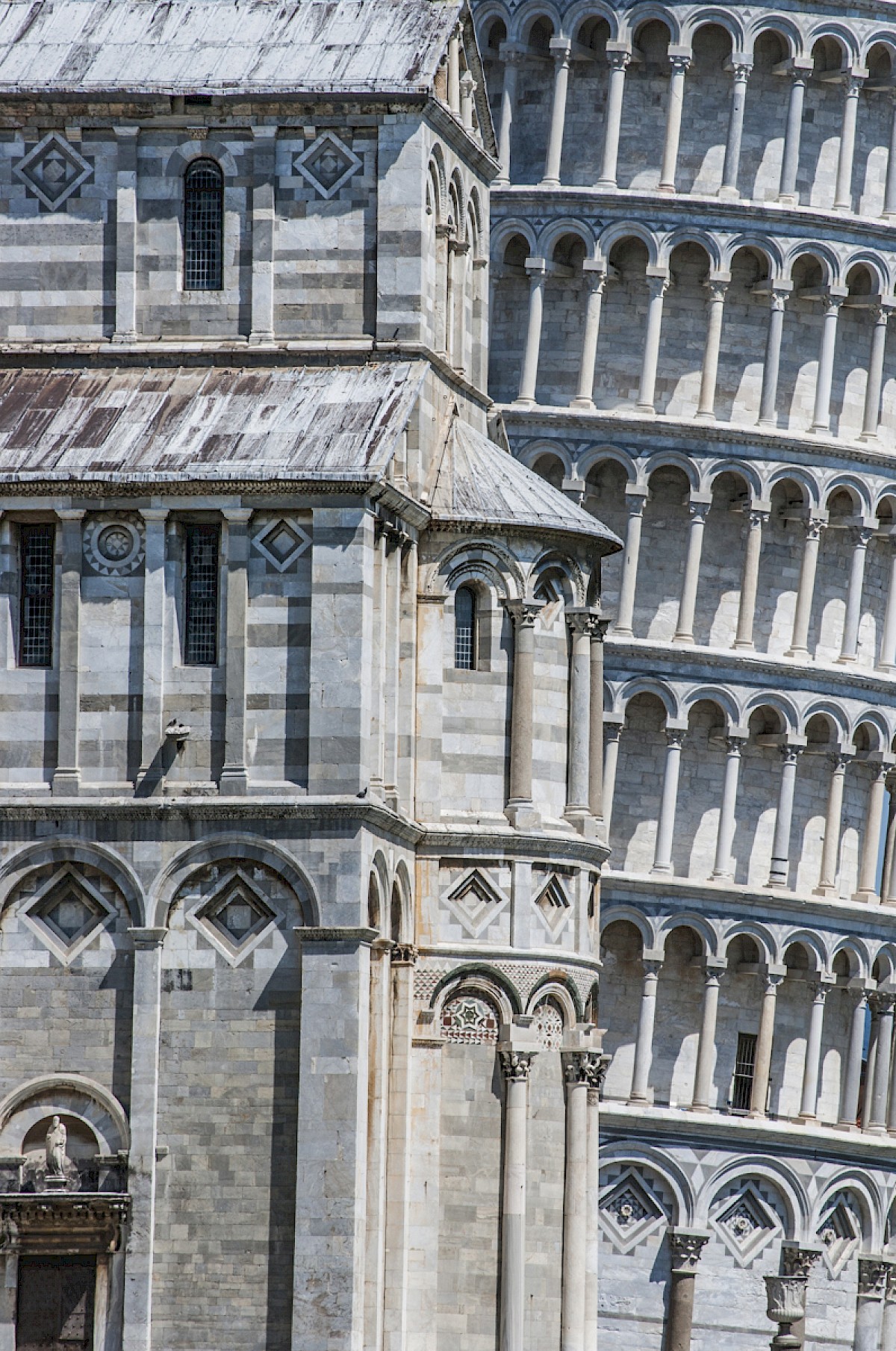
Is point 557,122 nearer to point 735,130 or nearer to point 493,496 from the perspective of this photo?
point 735,130

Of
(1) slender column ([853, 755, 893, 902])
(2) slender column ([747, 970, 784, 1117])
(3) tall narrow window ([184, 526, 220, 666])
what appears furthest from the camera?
(1) slender column ([853, 755, 893, 902])

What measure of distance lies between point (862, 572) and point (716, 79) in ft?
40.2

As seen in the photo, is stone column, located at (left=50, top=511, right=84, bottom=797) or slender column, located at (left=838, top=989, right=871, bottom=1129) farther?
slender column, located at (left=838, top=989, right=871, bottom=1129)

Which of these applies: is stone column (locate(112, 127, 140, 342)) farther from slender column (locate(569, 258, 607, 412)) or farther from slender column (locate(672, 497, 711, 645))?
slender column (locate(672, 497, 711, 645))

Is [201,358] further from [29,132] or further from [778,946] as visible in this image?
[778,946]

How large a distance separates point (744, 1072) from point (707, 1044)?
191cm

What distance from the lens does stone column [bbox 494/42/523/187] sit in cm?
8738

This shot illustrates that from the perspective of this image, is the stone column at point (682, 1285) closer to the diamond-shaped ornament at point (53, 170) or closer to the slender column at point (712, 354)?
the slender column at point (712, 354)

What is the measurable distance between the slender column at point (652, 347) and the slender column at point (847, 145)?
516 cm

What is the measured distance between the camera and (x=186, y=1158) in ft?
183

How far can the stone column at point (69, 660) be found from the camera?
5666cm

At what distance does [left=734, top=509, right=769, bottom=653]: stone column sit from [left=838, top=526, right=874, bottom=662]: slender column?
8.29 feet

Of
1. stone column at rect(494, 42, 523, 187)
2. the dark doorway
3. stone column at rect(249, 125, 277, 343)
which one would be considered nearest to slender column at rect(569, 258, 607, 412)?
stone column at rect(494, 42, 523, 187)

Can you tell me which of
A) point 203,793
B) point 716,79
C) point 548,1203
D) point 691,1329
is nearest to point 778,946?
point 691,1329
